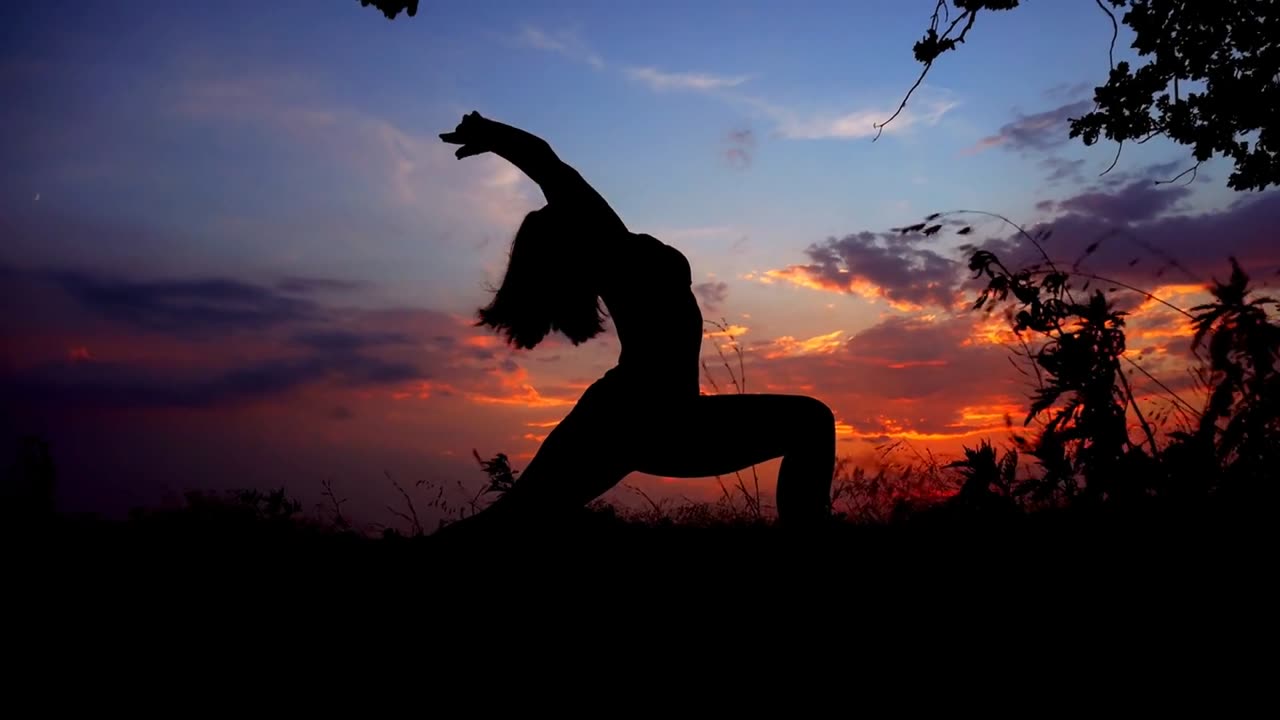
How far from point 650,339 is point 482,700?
1.60m

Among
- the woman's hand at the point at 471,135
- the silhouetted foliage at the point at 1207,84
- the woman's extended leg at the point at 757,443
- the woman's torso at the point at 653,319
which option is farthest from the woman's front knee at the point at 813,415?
the silhouetted foliage at the point at 1207,84

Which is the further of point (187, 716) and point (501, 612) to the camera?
point (501, 612)

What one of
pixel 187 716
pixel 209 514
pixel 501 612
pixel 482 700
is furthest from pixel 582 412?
pixel 209 514

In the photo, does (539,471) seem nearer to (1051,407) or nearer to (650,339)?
(650,339)

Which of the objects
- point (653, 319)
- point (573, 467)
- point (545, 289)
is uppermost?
point (545, 289)

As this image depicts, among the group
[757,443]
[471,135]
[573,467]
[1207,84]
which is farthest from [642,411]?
[1207,84]

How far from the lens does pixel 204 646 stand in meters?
3.51

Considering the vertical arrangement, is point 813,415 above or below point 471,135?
below

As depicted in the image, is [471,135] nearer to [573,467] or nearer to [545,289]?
[545,289]

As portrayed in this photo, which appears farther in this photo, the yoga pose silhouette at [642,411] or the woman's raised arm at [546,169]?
the woman's raised arm at [546,169]

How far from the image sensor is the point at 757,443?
3.72 meters

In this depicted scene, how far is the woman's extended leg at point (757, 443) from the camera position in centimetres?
369

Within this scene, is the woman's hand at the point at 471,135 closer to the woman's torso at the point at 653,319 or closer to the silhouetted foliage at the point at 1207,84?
the woman's torso at the point at 653,319

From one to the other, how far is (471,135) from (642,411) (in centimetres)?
157
